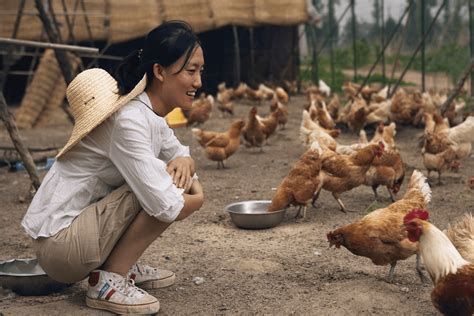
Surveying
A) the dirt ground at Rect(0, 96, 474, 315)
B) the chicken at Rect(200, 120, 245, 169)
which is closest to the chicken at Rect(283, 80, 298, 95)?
the chicken at Rect(200, 120, 245, 169)

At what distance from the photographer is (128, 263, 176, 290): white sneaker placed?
Result: 413cm

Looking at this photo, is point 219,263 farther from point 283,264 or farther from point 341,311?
point 341,311

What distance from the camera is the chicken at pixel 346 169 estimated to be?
6.29 meters

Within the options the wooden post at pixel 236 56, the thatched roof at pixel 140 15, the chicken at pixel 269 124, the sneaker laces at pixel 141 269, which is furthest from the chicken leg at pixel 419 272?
the wooden post at pixel 236 56

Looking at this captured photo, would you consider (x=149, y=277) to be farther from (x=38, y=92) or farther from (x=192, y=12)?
(x=192, y=12)

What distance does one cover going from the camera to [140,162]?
11.3 feet

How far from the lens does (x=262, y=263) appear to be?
4730mm

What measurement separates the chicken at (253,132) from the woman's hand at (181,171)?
598 centimetres

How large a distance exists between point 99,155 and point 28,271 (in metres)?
1.16

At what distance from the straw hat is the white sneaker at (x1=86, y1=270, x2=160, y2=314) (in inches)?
27.8

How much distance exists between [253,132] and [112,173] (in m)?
6.23

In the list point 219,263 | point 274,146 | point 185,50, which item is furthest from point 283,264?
point 274,146

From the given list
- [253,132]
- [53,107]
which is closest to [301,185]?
[253,132]

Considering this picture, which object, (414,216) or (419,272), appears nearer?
(414,216)
